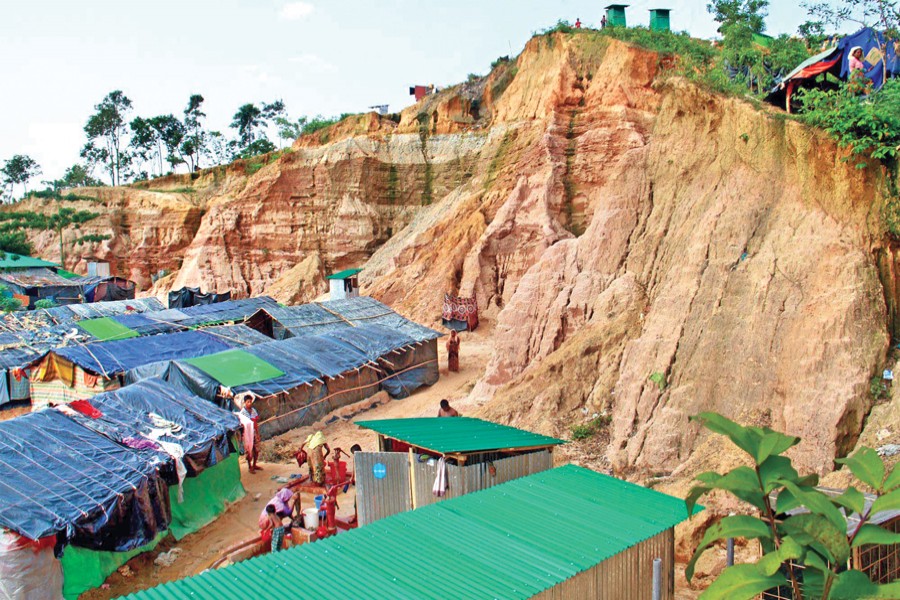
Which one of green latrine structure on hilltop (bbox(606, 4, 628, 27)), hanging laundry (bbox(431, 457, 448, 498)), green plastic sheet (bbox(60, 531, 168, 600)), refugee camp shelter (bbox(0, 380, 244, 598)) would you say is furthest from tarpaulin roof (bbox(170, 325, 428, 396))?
green latrine structure on hilltop (bbox(606, 4, 628, 27))

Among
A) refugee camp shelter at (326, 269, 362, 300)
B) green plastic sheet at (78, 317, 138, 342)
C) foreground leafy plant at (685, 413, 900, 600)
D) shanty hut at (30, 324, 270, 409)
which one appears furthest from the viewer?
refugee camp shelter at (326, 269, 362, 300)

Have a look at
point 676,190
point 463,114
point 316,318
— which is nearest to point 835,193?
point 676,190

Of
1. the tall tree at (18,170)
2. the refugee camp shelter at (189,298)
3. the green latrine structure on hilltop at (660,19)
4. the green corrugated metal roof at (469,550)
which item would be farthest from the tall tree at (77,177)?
the green corrugated metal roof at (469,550)

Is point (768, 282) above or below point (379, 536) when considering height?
above

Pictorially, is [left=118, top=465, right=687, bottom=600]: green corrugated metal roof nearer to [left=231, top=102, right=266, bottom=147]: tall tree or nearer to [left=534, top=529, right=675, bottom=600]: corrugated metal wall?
[left=534, top=529, right=675, bottom=600]: corrugated metal wall

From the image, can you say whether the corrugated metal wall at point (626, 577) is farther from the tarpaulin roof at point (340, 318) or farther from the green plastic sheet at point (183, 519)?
the tarpaulin roof at point (340, 318)

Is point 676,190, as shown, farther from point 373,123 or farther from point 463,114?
point 373,123

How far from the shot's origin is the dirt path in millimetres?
9641

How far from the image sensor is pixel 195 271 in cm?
3672

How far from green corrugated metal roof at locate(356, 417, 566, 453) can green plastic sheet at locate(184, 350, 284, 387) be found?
7130 millimetres

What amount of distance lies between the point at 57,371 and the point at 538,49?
22.8m

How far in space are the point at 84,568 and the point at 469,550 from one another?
569 cm

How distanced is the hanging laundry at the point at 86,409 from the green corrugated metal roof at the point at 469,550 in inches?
256

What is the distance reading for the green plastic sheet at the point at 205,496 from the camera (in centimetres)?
1080
